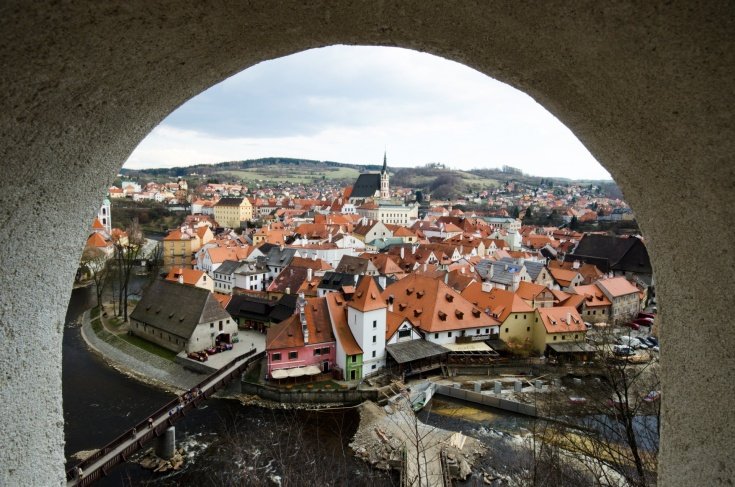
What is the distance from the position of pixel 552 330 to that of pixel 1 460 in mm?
20155

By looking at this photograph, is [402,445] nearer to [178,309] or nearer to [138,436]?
[138,436]

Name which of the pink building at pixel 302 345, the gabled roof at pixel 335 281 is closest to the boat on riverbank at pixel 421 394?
the pink building at pixel 302 345

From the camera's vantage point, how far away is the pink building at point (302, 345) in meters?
16.2

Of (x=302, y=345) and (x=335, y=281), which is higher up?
(x=335, y=281)

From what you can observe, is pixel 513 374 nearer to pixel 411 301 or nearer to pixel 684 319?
pixel 411 301

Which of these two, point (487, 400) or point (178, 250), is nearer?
point (487, 400)

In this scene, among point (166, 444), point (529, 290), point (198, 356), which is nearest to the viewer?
point (166, 444)

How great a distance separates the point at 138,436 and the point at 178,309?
8893mm

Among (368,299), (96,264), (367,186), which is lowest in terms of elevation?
(96,264)

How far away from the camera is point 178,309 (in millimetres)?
19719

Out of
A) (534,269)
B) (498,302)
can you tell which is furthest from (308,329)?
(534,269)

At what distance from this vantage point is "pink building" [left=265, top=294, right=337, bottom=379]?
16.2 meters

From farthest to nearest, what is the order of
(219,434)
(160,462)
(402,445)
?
(219,434), (402,445), (160,462)

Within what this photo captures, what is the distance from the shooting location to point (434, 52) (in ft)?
4.20
